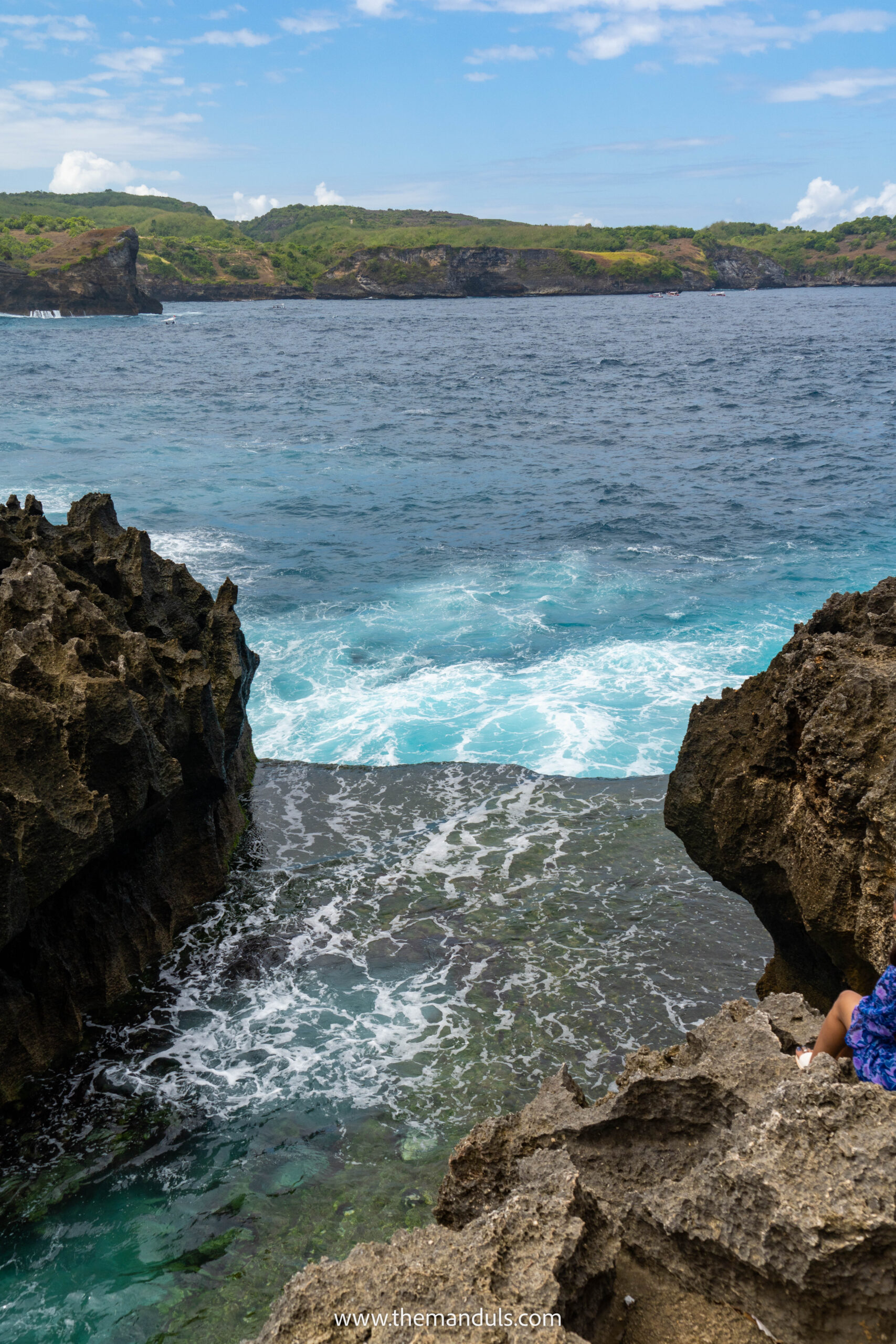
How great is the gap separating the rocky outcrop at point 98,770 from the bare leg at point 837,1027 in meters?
5.58

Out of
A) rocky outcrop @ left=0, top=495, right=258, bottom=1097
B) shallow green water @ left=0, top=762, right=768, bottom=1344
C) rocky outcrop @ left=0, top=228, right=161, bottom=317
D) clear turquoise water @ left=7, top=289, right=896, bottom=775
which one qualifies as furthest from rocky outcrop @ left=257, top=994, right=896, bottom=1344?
rocky outcrop @ left=0, top=228, right=161, bottom=317

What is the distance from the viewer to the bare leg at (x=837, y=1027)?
487 centimetres

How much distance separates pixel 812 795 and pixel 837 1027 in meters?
2.13

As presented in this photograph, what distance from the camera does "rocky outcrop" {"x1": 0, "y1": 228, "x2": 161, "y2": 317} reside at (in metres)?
126

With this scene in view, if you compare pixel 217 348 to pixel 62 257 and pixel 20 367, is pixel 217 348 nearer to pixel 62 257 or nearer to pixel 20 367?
pixel 20 367

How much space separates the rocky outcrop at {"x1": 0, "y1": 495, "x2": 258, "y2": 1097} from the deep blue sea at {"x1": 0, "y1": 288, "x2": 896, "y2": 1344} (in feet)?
1.60

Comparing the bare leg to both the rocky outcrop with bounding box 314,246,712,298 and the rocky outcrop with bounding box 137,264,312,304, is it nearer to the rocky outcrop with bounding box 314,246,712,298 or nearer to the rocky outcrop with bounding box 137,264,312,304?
the rocky outcrop with bounding box 314,246,712,298

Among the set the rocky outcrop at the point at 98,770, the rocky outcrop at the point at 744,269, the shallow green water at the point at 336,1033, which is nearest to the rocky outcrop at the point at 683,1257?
the shallow green water at the point at 336,1033

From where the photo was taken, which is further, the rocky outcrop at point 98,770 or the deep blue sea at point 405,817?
the rocky outcrop at point 98,770

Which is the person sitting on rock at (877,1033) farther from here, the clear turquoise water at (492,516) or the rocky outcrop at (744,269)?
the rocky outcrop at (744,269)

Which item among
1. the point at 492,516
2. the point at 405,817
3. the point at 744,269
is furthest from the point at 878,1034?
the point at 744,269

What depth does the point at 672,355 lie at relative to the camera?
72062 mm

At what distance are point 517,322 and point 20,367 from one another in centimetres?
6307

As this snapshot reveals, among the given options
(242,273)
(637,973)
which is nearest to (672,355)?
(637,973)
